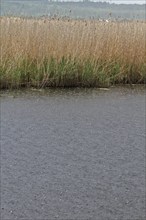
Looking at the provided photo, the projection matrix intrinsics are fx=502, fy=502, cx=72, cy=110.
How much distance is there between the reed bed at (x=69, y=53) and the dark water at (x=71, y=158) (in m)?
0.77

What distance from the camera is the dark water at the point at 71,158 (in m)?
3.44

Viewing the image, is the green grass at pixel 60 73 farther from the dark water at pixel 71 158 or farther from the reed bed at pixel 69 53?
the dark water at pixel 71 158

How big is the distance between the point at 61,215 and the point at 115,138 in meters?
2.08

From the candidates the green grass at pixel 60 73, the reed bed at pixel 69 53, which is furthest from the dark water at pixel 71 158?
the reed bed at pixel 69 53

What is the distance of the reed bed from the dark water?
77 centimetres

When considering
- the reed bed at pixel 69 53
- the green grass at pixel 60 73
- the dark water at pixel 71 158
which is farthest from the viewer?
the reed bed at pixel 69 53

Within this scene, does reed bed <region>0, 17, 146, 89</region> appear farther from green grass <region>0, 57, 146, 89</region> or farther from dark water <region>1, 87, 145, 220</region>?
dark water <region>1, 87, 145, 220</region>

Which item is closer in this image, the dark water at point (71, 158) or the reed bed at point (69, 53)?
the dark water at point (71, 158)

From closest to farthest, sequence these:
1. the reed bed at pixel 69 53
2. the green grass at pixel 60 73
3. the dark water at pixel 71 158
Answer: the dark water at pixel 71 158
the green grass at pixel 60 73
the reed bed at pixel 69 53

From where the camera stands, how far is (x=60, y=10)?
32.3ft

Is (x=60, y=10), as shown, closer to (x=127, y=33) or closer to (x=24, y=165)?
(x=127, y=33)

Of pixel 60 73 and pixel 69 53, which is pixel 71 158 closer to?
pixel 60 73

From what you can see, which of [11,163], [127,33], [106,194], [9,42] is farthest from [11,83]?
[106,194]

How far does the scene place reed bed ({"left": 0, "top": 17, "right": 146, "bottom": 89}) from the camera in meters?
7.97
